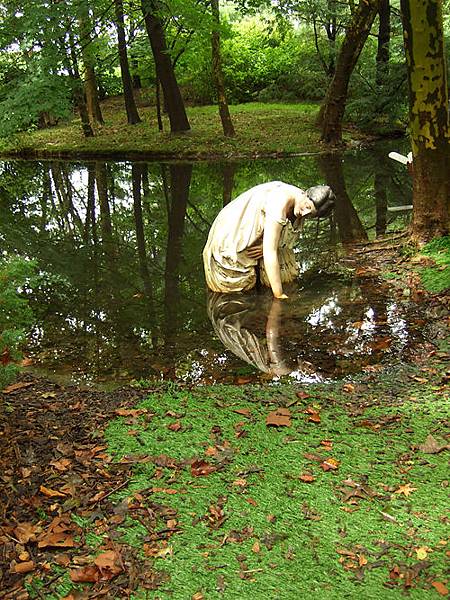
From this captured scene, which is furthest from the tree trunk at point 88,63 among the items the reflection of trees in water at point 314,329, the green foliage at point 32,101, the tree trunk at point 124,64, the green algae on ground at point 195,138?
the reflection of trees in water at point 314,329

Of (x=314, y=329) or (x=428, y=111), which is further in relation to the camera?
(x=428, y=111)

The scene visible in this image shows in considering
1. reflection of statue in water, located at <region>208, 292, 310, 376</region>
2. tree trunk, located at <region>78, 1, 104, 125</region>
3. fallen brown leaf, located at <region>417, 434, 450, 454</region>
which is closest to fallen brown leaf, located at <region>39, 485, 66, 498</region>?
fallen brown leaf, located at <region>417, 434, 450, 454</region>

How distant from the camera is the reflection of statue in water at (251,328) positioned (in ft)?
17.0

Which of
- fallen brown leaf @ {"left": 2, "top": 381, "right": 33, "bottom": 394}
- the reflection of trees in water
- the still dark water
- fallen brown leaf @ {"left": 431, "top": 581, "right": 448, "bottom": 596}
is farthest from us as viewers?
the still dark water

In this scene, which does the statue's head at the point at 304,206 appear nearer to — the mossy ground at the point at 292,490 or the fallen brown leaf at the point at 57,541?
the mossy ground at the point at 292,490

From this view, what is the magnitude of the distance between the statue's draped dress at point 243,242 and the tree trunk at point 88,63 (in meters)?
12.4

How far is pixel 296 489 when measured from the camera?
324cm

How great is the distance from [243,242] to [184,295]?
1.08 m

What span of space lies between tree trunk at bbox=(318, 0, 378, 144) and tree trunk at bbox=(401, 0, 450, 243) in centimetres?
902

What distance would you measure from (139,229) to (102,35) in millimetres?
14408

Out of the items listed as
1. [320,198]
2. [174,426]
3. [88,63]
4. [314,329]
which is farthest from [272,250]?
[88,63]

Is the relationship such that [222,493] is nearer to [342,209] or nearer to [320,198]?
[320,198]

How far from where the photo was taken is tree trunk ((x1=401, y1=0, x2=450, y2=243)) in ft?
21.7

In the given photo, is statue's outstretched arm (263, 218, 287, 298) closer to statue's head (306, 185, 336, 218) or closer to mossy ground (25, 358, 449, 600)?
statue's head (306, 185, 336, 218)
